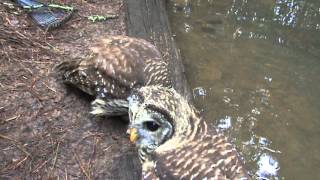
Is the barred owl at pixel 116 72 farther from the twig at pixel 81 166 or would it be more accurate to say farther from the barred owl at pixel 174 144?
the barred owl at pixel 174 144

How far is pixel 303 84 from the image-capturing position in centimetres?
712

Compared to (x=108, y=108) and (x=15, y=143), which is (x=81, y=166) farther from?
(x=108, y=108)

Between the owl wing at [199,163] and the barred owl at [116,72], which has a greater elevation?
the barred owl at [116,72]

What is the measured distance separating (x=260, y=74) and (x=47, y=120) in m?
3.60

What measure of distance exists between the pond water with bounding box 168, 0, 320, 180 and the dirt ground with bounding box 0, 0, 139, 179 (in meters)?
1.43

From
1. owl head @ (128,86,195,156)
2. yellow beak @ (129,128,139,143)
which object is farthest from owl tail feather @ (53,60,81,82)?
yellow beak @ (129,128,139,143)

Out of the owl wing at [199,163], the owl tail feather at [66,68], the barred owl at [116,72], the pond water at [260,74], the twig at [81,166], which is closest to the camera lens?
the owl wing at [199,163]

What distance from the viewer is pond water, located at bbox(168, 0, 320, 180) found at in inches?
238

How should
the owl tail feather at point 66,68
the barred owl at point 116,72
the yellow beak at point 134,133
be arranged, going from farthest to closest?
the owl tail feather at point 66,68 < the barred owl at point 116,72 < the yellow beak at point 134,133

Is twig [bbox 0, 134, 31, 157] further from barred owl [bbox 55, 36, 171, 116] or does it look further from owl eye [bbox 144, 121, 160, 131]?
owl eye [bbox 144, 121, 160, 131]

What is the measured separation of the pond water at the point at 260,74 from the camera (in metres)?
6.04

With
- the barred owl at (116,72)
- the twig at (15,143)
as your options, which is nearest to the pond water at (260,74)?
the barred owl at (116,72)

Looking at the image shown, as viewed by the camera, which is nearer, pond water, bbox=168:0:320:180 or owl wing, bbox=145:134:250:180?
owl wing, bbox=145:134:250:180

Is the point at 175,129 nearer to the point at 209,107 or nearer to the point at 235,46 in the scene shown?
the point at 209,107
